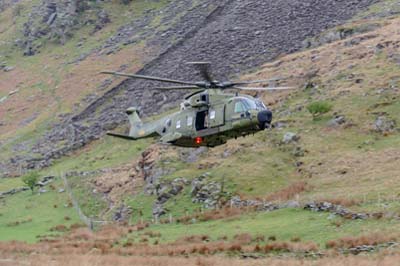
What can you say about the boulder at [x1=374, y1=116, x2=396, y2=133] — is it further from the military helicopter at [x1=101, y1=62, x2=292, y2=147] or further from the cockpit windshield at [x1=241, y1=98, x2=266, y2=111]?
the cockpit windshield at [x1=241, y1=98, x2=266, y2=111]

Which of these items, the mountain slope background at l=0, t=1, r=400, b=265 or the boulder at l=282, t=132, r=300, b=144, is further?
the boulder at l=282, t=132, r=300, b=144

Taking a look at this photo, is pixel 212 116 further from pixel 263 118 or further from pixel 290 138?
pixel 290 138

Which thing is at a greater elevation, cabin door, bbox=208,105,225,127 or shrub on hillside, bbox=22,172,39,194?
cabin door, bbox=208,105,225,127

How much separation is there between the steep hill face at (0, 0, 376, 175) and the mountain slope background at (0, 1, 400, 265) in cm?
24

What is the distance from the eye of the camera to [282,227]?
32.2m

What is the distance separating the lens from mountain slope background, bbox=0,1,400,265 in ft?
111

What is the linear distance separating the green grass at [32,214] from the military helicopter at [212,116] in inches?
417

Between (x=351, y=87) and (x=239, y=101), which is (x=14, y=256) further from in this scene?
(x=351, y=87)

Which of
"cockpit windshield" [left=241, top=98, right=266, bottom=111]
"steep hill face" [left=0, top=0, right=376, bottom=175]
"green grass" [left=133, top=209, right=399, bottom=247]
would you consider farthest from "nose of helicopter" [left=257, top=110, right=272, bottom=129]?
"steep hill face" [left=0, top=0, right=376, bottom=175]

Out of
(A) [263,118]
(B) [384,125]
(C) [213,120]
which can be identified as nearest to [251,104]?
(A) [263,118]

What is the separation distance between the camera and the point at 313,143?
47.3 meters

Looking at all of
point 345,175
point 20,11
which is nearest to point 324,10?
point 345,175

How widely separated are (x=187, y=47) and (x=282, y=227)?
53.2 meters

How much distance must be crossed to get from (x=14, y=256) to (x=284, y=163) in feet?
60.9
